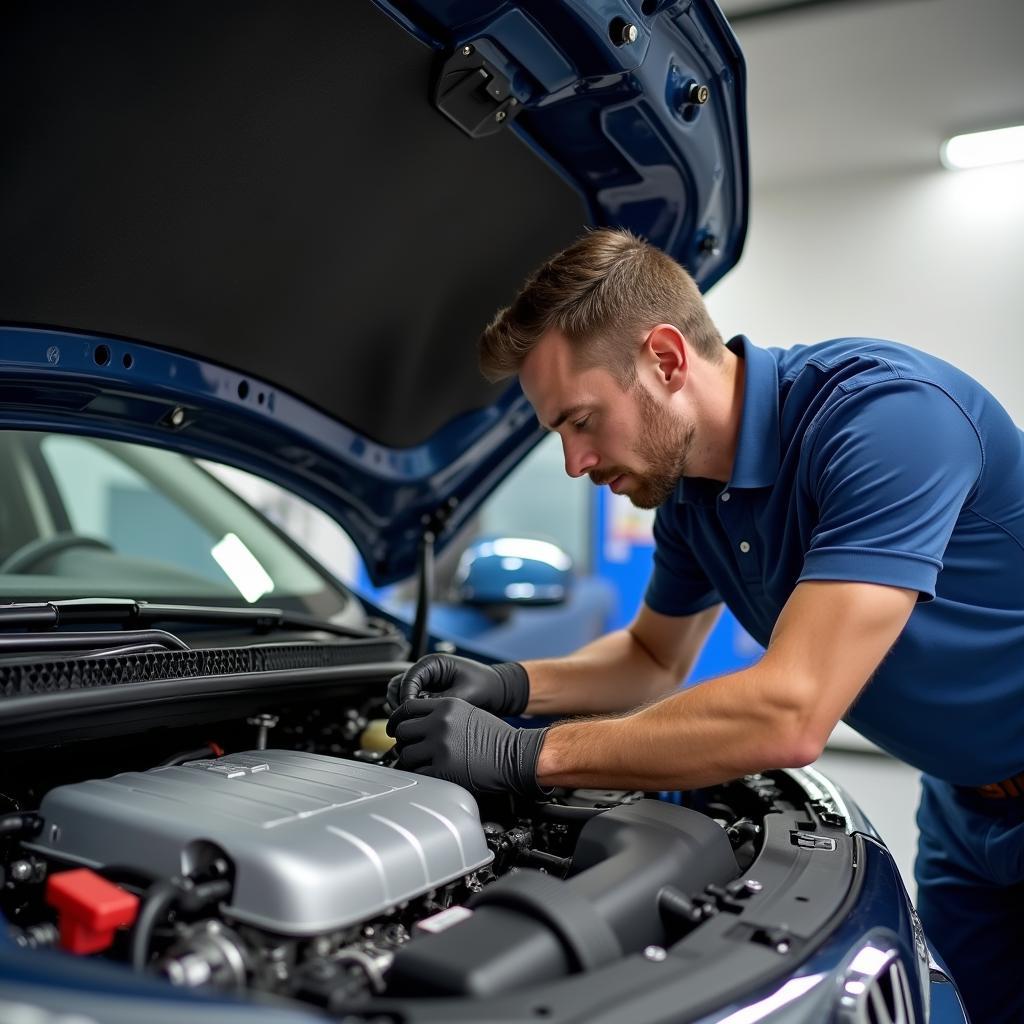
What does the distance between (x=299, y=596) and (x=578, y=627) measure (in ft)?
9.39

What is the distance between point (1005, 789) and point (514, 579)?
41.3 inches

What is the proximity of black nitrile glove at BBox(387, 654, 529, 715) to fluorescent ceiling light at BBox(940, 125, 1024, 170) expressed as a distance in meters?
3.86

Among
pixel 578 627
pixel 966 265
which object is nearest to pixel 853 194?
pixel 966 265

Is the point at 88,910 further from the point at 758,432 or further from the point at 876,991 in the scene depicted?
the point at 758,432

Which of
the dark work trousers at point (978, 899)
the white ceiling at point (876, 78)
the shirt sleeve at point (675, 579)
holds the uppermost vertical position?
the white ceiling at point (876, 78)

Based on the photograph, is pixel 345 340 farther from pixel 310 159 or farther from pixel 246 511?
pixel 246 511

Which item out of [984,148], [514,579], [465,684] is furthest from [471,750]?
[984,148]

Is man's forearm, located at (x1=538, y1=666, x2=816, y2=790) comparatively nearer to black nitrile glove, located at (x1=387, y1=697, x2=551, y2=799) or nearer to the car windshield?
black nitrile glove, located at (x1=387, y1=697, x2=551, y2=799)

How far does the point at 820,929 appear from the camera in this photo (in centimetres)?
96

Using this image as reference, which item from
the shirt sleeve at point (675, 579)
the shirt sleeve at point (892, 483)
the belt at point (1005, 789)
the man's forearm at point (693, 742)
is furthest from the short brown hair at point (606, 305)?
the belt at point (1005, 789)

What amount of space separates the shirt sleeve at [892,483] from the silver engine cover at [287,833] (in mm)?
587

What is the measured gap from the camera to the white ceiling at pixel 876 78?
349cm

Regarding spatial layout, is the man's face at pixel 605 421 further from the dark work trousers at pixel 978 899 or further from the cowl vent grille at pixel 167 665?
the dark work trousers at pixel 978 899

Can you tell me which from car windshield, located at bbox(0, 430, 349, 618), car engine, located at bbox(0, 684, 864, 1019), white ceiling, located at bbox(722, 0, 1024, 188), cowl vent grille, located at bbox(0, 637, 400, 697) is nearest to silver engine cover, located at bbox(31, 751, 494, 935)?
car engine, located at bbox(0, 684, 864, 1019)
